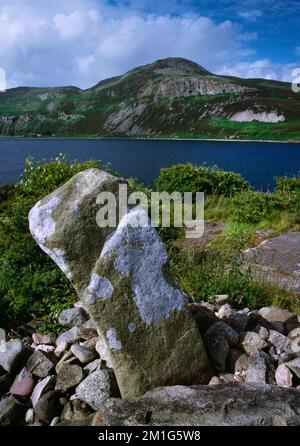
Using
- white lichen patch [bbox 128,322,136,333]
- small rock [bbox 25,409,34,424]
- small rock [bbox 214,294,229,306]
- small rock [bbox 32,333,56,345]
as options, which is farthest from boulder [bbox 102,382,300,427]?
small rock [bbox 214,294,229,306]

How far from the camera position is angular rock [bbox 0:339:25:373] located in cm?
554

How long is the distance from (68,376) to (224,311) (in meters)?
2.34

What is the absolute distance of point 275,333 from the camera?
18.4ft

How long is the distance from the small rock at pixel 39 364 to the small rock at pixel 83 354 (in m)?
0.32

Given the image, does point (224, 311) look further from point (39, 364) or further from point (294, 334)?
point (39, 364)

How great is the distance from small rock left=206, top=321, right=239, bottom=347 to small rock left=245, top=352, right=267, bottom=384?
46cm

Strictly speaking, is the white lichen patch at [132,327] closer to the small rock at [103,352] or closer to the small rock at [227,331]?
the small rock at [103,352]

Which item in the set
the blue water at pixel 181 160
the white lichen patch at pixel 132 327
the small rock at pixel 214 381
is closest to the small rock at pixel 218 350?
the small rock at pixel 214 381

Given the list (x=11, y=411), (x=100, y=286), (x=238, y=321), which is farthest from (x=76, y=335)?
(x=238, y=321)

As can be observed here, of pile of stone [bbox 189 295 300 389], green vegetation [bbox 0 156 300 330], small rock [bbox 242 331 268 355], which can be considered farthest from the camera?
green vegetation [bbox 0 156 300 330]

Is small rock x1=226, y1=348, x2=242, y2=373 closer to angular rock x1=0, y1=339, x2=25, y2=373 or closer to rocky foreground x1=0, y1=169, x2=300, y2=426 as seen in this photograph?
rocky foreground x1=0, y1=169, x2=300, y2=426

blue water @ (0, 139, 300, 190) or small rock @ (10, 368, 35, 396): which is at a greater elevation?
Result: blue water @ (0, 139, 300, 190)

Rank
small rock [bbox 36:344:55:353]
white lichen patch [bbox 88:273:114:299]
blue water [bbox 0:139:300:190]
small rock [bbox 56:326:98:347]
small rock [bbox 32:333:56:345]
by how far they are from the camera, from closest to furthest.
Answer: white lichen patch [bbox 88:273:114:299] < small rock [bbox 36:344:55:353] < small rock [bbox 56:326:98:347] < small rock [bbox 32:333:56:345] < blue water [bbox 0:139:300:190]
